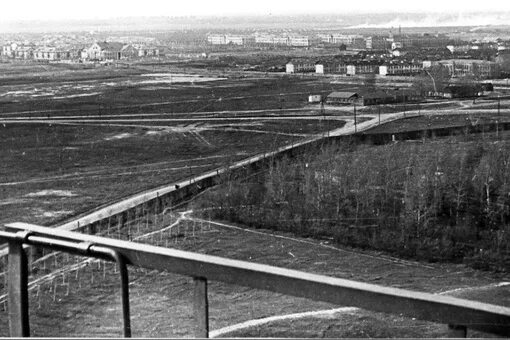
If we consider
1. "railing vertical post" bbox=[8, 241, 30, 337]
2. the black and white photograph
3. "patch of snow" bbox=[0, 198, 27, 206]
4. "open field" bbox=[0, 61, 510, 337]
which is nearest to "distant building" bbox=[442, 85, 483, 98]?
the black and white photograph

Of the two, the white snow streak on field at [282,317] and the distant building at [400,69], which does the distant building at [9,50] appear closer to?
the distant building at [400,69]

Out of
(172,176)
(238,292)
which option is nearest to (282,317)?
(238,292)

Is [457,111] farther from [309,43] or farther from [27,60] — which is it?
[309,43]

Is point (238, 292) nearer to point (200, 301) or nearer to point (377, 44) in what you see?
point (200, 301)

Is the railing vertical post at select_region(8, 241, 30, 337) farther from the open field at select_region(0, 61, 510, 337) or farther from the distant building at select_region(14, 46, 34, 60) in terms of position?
the distant building at select_region(14, 46, 34, 60)

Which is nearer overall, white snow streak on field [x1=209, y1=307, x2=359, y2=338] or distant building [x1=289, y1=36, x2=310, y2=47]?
white snow streak on field [x1=209, y1=307, x2=359, y2=338]

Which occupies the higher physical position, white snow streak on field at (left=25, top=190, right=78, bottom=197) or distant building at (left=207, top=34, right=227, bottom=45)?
distant building at (left=207, top=34, right=227, bottom=45)

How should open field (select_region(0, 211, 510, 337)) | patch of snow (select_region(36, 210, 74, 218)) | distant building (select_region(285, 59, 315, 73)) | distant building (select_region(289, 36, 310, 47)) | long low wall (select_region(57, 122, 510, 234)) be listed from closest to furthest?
open field (select_region(0, 211, 510, 337)), long low wall (select_region(57, 122, 510, 234)), patch of snow (select_region(36, 210, 74, 218)), distant building (select_region(285, 59, 315, 73)), distant building (select_region(289, 36, 310, 47))
